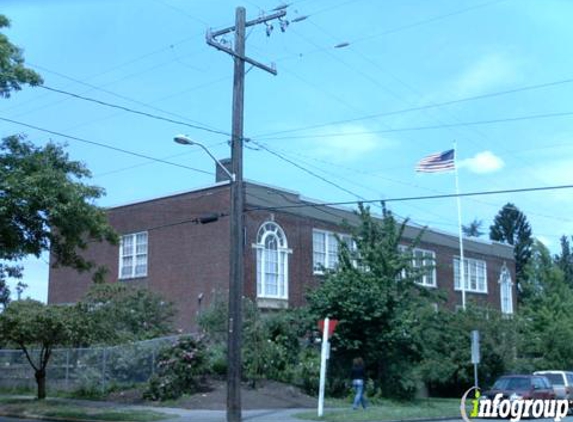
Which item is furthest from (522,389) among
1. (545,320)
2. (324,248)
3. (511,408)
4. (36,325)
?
(545,320)

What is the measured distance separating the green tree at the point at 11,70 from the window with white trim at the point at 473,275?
1587 inches

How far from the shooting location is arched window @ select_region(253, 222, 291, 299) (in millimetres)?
38312

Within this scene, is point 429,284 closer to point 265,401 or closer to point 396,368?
point 396,368

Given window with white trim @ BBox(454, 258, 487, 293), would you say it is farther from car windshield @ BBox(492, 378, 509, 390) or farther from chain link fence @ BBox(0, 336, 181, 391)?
chain link fence @ BBox(0, 336, 181, 391)

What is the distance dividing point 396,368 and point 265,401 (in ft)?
20.5

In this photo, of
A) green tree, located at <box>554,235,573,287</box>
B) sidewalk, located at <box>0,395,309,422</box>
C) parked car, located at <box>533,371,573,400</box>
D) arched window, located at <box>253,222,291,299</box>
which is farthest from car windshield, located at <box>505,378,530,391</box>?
green tree, located at <box>554,235,573,287</box>

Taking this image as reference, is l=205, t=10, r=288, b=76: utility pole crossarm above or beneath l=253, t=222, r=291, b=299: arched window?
above

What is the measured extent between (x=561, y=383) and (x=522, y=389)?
5787 mm

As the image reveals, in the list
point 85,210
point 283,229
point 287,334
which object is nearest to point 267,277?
point 283,229

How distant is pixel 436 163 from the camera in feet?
129

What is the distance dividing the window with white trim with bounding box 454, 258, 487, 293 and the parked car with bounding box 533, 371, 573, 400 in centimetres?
2270

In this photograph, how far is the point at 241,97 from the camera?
2319 centimetres

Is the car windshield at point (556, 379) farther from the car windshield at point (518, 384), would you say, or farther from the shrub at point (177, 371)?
the shrub at point (177, 371)

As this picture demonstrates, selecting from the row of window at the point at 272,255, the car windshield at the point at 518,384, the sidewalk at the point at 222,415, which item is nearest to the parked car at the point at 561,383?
the car windshield at the point at 518,384
